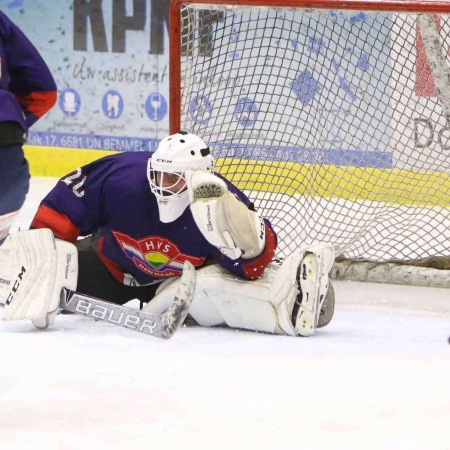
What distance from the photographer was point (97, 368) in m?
2.09

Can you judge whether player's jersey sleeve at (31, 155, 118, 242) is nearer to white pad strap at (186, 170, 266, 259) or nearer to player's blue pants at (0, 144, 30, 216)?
player's blue pants at (0, 144, 30, 216)

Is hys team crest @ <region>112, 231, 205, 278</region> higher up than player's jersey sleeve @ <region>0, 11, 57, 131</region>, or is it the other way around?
player's jersey sleeve @ <region>0, 11, 57, 131</region>

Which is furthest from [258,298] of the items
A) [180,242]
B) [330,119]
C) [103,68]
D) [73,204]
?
[103,68]

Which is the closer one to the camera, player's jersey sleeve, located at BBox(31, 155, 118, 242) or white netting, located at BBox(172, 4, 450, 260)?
player's jersey sleeve, located at BBox(31, 155, 118, 242)

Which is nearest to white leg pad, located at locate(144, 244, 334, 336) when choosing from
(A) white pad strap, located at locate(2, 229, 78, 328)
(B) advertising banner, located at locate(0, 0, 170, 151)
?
(A) white pad strap, located at locate(2, 229, 78, 328)

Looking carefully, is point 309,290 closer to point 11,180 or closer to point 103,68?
point 11,180

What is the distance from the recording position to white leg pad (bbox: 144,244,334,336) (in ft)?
8.62

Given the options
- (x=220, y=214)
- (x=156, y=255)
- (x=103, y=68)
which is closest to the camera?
(x=220, y=214)

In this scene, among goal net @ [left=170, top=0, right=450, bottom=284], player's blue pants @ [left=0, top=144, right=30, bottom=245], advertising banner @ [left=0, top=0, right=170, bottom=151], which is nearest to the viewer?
player's blue pants @ [left=0, top=144, right=30, bottom=245]

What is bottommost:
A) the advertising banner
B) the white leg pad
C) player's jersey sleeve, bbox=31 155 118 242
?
the advertising banner

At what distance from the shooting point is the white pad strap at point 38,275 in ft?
8.29

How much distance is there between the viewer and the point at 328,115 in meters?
4.02

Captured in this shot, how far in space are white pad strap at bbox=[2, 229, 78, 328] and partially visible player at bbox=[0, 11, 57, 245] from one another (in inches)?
5.4

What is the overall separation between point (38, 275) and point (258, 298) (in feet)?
1.90
